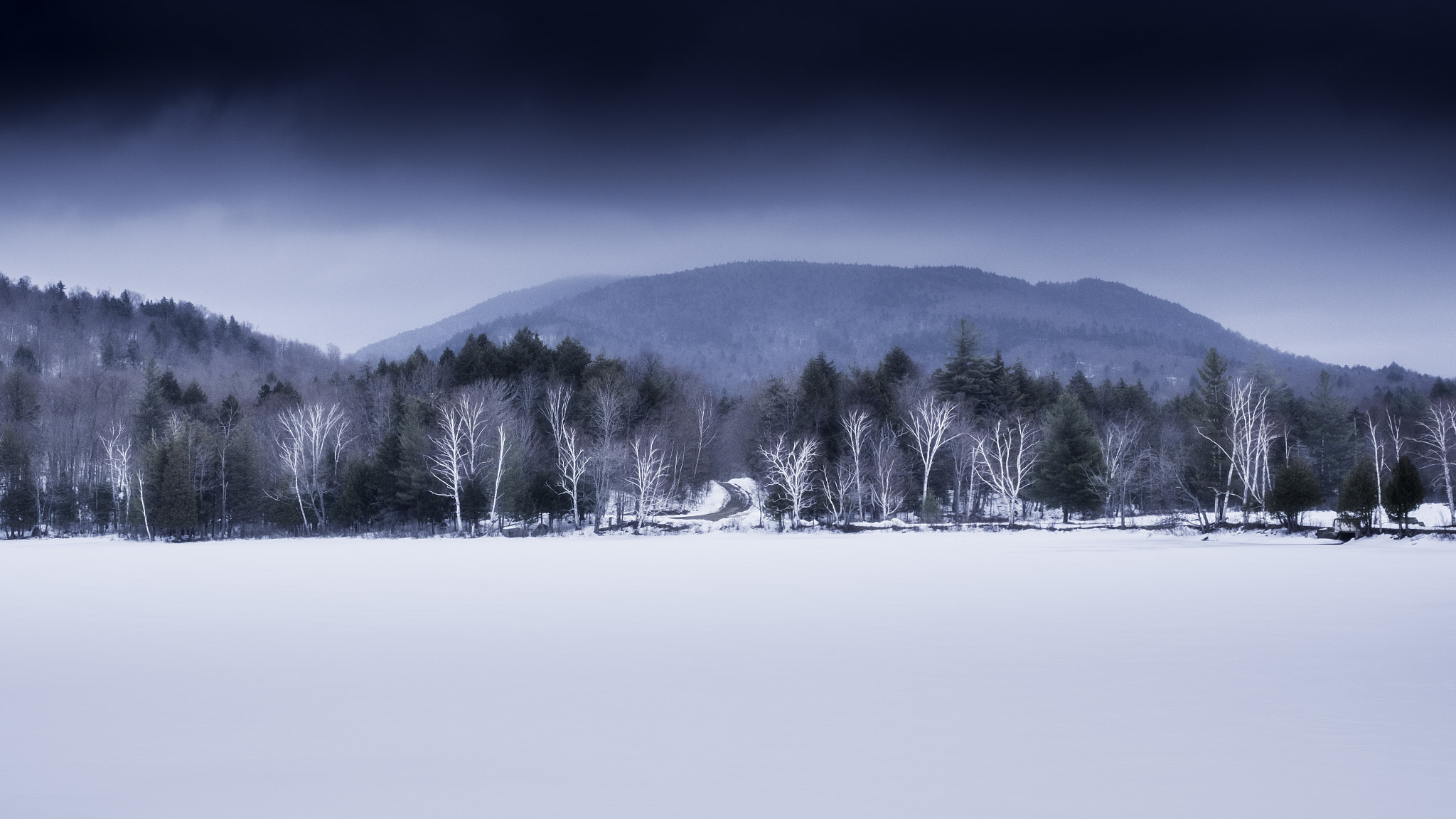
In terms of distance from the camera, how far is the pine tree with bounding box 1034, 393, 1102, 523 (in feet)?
193

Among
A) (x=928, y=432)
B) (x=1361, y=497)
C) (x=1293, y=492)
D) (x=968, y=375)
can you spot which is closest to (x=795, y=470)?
(x=928, y=432)

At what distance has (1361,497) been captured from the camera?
3900 centimetres

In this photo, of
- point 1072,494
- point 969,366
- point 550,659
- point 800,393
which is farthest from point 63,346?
point 550,659

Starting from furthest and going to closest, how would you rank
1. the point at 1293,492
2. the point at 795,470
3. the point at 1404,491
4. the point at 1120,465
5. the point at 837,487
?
the point at 1120,465 → the point at 837,487 → the point at 795,470 → the point at 1293,492 → the point at 1404,491

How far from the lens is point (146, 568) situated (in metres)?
30.2

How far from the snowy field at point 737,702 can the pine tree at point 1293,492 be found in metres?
22.8

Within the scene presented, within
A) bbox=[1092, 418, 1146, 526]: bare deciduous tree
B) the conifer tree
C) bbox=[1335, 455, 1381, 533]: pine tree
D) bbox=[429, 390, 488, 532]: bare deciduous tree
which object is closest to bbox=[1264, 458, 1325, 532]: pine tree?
bbox=[1335, 455, 1381, 533]: pine tree

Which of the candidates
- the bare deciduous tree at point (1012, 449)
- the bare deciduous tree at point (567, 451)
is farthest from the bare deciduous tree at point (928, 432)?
the bare deciduous tree at point (567, 451)

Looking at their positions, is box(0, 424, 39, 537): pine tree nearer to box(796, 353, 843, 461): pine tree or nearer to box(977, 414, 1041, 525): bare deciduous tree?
box(796, 353, 843, 461): pine tree

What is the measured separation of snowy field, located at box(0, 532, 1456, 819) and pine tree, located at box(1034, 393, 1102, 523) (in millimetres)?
37600

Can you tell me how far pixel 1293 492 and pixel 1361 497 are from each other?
3521 mm

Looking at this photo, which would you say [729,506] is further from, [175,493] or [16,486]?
[16,486]

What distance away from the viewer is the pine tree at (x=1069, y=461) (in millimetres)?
58688

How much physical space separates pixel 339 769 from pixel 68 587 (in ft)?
67.9
